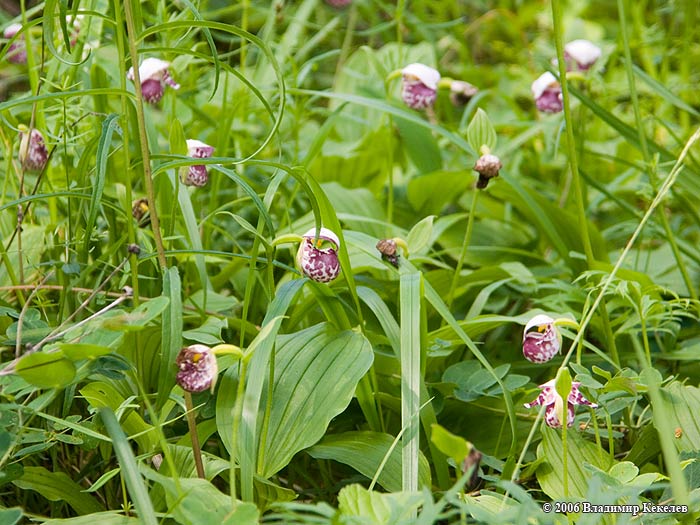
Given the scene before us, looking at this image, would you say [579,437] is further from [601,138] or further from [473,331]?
[601,138]

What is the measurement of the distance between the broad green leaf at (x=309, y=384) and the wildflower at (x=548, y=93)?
2.15 feet

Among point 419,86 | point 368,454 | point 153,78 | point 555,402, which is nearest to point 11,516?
point 368,454

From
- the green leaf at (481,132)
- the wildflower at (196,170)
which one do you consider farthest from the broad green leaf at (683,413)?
the wildflower at (196,170)

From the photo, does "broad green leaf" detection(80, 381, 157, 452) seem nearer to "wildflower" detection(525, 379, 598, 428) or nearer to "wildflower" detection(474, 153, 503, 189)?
"wildflower" detection(525, 379, 598, 428)

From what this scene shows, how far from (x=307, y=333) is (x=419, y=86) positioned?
1.83 feet

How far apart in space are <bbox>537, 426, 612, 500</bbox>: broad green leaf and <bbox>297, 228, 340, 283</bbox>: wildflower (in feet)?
1.05

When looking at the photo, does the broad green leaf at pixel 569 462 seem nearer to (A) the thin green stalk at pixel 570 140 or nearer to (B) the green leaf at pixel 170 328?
(A) the thin green stalk at pixel 570 140

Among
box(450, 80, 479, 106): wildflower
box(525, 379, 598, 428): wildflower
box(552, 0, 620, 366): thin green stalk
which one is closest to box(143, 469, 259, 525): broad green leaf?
box(525, 379, 598, 428): wildflower

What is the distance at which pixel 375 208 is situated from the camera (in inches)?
57.8

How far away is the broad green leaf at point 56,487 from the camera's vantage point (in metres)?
0.86

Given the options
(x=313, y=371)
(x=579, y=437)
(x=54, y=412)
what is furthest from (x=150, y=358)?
(x=579, y=437)

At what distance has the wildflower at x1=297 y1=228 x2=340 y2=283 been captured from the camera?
0.87 m

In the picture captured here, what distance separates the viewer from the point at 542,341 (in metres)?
0.91

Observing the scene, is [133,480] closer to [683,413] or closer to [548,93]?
[683,413]
